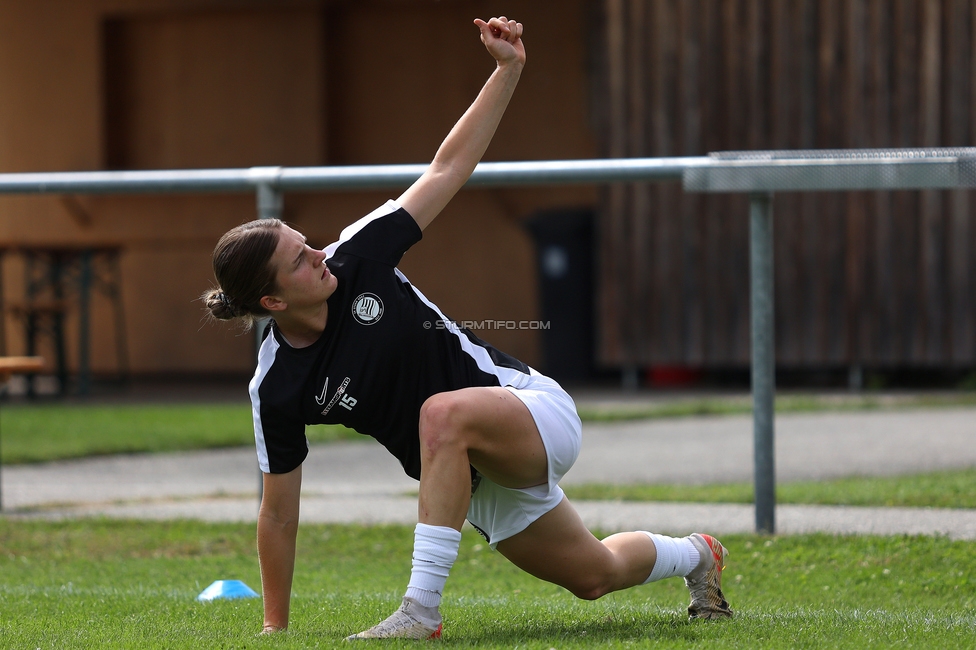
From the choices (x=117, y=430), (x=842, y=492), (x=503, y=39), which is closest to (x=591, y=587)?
(x=503, y=39)

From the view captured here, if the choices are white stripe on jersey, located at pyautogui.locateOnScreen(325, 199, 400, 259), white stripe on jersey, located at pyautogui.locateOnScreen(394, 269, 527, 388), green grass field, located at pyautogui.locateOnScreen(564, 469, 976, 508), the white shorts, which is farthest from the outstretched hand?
green grass field, located at pyautogui.locateOnScreen(564, 469, 976, 508)

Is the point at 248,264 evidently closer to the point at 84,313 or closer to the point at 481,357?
the point at 481,357

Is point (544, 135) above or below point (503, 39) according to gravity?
above

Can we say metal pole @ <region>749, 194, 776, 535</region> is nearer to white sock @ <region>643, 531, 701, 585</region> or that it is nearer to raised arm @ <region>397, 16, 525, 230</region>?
white sock @ <region>643, 531, 701, 585</region>

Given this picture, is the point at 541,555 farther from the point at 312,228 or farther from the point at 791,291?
the point at 312,228

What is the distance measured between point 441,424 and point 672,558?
935mm

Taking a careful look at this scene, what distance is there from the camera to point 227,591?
4277mm

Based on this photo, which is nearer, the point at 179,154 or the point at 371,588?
the point at 371,588

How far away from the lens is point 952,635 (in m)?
3.19

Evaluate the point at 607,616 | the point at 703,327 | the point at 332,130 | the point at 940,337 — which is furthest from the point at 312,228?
the point at 607,616

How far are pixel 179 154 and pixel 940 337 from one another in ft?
31.4

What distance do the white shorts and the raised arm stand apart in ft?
2.02

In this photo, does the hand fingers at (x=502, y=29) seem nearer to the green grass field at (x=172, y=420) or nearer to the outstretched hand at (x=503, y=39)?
the outstretched hand at (x=503, y=39)

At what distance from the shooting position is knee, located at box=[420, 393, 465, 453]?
301 centimetres
